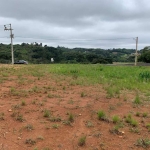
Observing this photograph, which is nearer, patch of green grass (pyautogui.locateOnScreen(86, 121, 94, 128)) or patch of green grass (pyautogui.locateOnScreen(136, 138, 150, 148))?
patch of green grass (pyautogui.locateOnScreen(136, 138, 150, 148))

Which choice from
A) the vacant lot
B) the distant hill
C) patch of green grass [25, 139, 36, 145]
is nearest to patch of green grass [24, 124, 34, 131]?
the vacant lot

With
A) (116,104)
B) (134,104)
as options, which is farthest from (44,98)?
(134,104)

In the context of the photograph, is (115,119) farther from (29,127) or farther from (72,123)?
(29,127)

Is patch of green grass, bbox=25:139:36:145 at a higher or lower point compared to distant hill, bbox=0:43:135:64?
lower

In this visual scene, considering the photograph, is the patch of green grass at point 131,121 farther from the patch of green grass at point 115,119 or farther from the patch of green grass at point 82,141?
the patch of green grass at point 82,141

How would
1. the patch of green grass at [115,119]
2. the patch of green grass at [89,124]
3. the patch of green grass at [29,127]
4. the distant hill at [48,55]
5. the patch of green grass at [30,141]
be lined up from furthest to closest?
the distant hill at [48,55]
the patch of green grass at [115,119]
the patch of green grass at [89,124]
the patch of green grass at [29,127]
the patch of green grass at [30,141]

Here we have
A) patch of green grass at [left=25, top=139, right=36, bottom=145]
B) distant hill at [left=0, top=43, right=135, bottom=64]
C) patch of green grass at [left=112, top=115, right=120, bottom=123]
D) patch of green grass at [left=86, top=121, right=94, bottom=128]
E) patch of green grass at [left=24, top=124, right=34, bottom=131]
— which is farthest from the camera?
distant hill at [left=0, top=43, right=135, bottom=64]

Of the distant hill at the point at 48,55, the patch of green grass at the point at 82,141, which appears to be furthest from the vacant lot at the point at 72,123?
the distant hill at the point at 48,55

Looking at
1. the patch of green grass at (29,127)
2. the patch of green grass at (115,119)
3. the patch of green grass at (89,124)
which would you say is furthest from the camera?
the patch of green grass at (115,119)

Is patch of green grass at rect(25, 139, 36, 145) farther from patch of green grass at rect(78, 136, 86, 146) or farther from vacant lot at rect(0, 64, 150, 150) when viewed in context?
patch of green grass at rect(78, 136, 86, 146)

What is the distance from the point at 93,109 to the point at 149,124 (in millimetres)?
1317

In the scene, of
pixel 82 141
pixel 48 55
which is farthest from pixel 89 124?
pixel 48 55

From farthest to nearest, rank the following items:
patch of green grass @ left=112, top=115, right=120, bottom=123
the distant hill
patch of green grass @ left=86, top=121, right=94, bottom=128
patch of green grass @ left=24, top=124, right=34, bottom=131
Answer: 1. the distant hill
2. patch of green grass @ left=112, top=115, right=120, bottom=123
3. patch of green grass @ left=86, top=121, right=94, bottom=128
4. patch of green grass @ left=24, top=124, right=34, bottom=131

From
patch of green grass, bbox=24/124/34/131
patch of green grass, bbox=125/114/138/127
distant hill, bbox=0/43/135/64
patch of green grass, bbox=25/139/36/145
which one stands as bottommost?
patch of green grass, bbox=25/139/36/145
